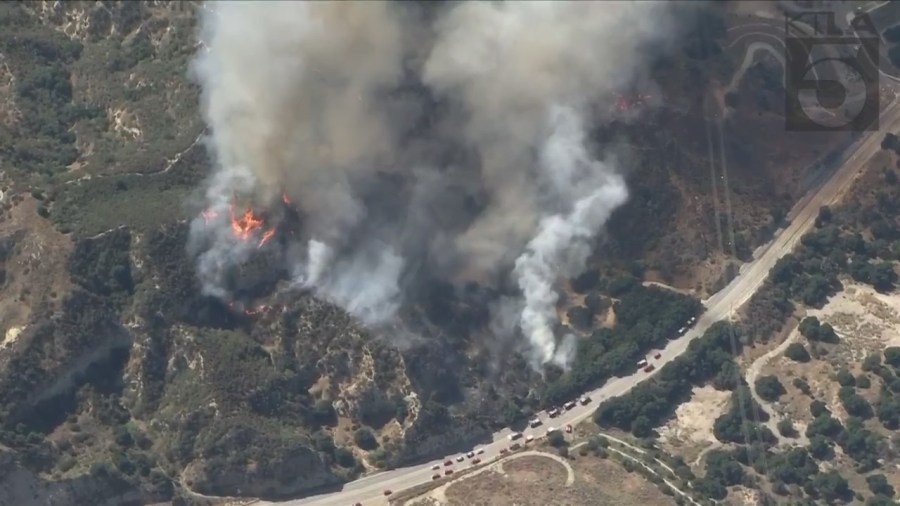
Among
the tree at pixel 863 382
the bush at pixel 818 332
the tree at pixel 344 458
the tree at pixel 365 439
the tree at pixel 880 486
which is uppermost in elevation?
the bush at pixel 818 332

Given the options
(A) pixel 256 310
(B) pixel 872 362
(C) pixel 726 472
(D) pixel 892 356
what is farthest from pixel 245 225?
(D) pixel 892 356

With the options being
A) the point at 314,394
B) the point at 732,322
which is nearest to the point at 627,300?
the point at 732,322

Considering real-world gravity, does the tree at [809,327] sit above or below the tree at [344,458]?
above

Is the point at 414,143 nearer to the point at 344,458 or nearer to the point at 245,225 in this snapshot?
the point at 245,225

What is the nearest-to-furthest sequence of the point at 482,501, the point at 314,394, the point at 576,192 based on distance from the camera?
the point at 482,501
the point at 314,394
the point at 576,192

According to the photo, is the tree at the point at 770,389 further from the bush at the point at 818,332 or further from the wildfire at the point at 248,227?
the wildfire at the point at 248,227

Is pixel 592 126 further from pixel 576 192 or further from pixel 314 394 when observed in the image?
pixel 314 394

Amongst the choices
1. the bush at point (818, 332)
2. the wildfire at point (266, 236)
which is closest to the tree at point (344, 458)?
the wildfire at point (266, 236)
